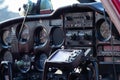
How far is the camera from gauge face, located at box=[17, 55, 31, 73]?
528cm

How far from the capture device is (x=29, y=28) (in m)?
5.32

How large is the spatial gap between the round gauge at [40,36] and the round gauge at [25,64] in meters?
0.31

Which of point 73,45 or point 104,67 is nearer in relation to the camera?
point 104,67

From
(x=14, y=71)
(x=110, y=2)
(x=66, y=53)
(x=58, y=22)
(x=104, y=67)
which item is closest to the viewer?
(x=110, y=2)

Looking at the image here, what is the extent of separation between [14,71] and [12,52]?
0.42 metres

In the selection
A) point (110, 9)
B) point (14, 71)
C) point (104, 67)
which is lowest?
point (14, 71)

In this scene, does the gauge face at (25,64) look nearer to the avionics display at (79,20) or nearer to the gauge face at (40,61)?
the gauge face at (40,61)

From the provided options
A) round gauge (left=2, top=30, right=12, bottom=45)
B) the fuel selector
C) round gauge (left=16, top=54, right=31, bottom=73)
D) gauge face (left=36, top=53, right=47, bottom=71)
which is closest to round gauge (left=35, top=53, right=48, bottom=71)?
gauge face (left=36, top=53, right=47, bottom=71)

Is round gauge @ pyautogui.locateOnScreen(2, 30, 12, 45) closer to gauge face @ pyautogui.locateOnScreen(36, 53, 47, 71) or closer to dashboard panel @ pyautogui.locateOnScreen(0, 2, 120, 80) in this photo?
dashboard panel @ pyautogui.locateOnScreen(0, 2, 120, 80)

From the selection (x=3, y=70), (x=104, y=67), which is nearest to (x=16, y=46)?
(x=3, y=70)

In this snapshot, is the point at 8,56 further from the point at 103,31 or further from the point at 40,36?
the point at 103,31

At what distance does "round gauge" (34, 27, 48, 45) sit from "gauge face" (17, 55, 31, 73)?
31cm

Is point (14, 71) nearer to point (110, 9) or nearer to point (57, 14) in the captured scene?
point (57, 14)

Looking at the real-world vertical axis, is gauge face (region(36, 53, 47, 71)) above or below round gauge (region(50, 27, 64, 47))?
below
